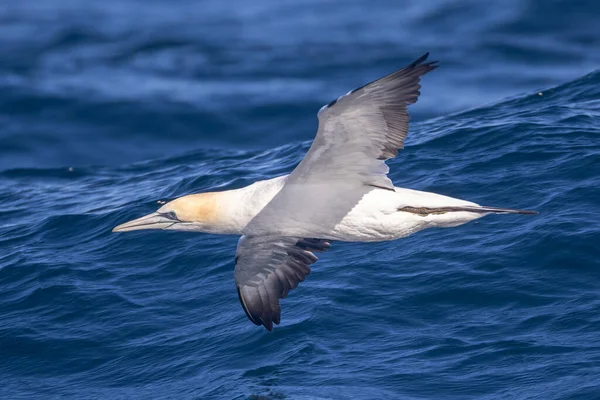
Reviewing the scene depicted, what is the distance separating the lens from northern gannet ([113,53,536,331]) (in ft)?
32.8

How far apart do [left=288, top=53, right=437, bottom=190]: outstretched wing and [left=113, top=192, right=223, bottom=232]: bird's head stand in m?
0.97

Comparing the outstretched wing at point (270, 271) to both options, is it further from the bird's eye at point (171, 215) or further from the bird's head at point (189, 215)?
the bird's eye at point (171, 215)

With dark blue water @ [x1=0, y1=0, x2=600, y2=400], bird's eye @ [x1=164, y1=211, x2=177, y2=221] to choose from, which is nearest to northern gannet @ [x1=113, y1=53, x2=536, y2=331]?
bird's eye @ [x1=164, y1=211, x2=177, y2=221]

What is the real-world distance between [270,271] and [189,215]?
1.07 meters

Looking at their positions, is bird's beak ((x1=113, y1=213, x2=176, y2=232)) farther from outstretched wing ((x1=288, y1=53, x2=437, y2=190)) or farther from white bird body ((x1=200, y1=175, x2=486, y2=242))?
outstretched wing ((x1=288, y1=53, x2=437, y2=190))

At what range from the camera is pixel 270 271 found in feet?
37.9

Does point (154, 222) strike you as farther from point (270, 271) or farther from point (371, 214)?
point (371, 214)

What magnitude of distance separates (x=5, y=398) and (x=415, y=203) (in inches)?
216

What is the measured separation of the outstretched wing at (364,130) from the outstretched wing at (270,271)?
107 centimetres

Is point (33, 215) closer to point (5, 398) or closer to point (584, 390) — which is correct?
point (5, 398)

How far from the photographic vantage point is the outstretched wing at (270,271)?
1138 centimetres

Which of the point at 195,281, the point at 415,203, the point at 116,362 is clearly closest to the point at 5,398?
the point at 116,362

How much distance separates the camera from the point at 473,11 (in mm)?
31188

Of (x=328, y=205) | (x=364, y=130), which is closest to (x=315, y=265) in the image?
(x=328, y=205)
